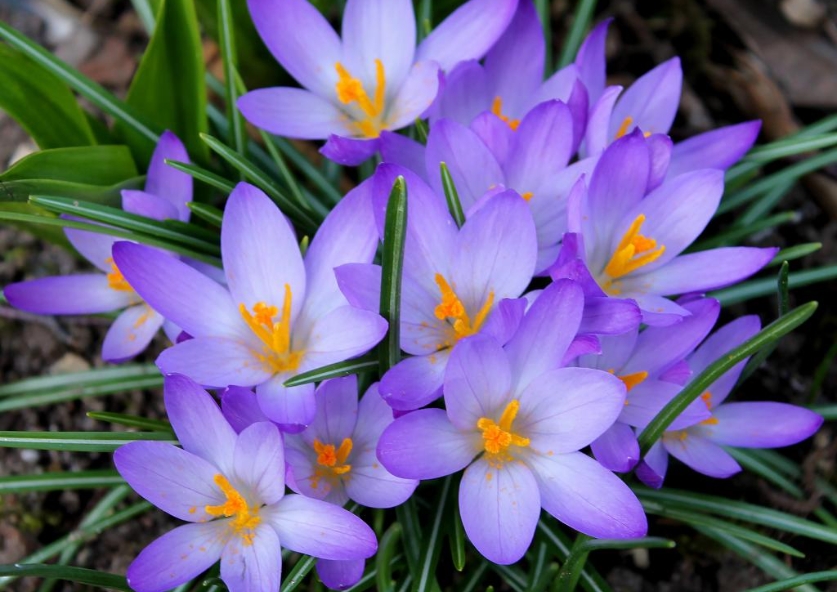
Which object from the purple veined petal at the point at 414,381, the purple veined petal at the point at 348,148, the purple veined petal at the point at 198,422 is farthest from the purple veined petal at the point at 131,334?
the purple veined petal at the point at 414,381

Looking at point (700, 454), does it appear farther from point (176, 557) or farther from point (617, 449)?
point (176, 557)

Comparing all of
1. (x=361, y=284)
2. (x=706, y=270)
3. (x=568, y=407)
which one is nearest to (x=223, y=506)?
(x=361, y=284)

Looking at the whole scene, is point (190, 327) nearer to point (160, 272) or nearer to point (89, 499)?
point (160, 272)

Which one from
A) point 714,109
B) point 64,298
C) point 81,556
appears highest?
point 64,298

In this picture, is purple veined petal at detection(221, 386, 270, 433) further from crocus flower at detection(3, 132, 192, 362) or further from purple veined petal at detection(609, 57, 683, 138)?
purple veined petal at detection(609, 57, 683, 138)

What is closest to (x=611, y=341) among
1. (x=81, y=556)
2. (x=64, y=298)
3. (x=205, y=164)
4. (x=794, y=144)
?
(x=794, y=144)

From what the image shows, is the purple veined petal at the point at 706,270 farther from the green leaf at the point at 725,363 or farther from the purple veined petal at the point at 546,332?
the purple veined petal at the point at 546,332
